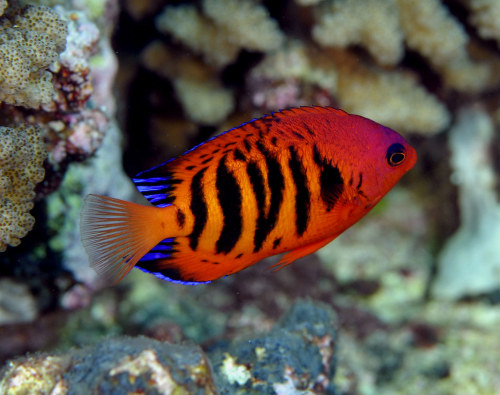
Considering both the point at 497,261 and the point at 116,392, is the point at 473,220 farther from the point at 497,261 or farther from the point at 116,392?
the point at 116,392

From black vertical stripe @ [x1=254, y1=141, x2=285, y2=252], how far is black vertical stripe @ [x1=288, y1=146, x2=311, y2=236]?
2.5 inches

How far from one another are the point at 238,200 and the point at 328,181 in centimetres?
40

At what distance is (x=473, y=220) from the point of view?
175 inches

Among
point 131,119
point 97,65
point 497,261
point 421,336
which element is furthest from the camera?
point 131,119

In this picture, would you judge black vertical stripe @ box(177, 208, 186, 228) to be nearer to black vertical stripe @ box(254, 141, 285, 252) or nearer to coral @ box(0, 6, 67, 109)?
black vertical stripe @ box(254, 141, 285, 252)

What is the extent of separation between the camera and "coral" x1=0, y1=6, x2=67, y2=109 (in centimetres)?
208

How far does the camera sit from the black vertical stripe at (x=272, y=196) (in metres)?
1.83

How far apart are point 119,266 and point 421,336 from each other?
2.89 meters

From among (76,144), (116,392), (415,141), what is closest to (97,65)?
(76,144)

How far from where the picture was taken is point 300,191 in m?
1.88

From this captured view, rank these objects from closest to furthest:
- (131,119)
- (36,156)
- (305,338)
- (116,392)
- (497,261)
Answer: (116,392)
(36,156)
(305,338)
(497,261)
(131,119)

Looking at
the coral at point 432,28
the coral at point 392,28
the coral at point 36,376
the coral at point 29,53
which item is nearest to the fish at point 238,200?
the coral at point 36,376

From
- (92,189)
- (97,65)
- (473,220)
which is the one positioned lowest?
(92,189)

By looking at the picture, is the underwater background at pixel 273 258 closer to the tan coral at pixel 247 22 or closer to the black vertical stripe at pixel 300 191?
the tan coral at pixel 247 22
